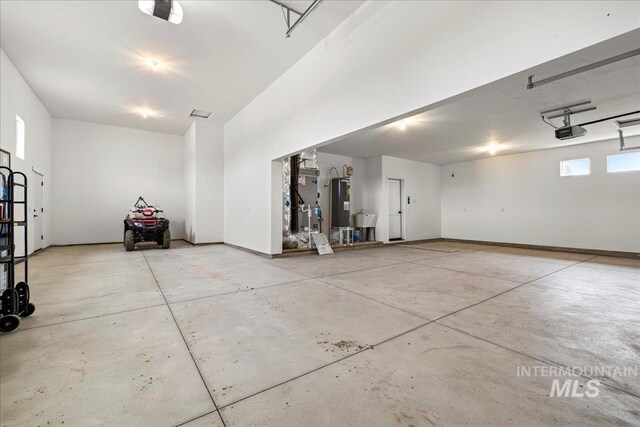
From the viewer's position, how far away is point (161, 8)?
3.18m

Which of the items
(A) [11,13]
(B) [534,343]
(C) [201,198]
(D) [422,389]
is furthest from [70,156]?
(B) [534,343]

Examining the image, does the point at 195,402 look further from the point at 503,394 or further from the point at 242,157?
the point at 242,157

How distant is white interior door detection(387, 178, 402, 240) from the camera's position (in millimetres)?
8852

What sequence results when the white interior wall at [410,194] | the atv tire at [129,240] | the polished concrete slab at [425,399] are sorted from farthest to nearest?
the white interior wall at [410,194] → the atv tire at [129,240] → the polished concrete slab at [425,399]

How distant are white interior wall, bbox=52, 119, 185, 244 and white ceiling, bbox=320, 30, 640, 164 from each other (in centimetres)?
534

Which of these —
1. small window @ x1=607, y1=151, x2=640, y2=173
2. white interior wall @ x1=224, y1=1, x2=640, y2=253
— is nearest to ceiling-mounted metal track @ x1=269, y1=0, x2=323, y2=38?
white interior wall @ x1=224, y1=1, x2=640, y2=253

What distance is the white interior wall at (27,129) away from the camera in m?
4.39

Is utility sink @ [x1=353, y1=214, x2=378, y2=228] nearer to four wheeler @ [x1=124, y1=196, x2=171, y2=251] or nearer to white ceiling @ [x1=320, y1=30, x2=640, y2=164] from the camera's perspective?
white ceiling @ [x1=320, y1=30, x2=640, y2=164]

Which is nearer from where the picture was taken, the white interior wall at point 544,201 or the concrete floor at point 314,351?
the concrete floor at point 314,351

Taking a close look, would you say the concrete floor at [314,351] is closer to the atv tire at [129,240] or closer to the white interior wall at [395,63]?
the white interior wall at [395,63]

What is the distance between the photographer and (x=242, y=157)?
22.0 ft

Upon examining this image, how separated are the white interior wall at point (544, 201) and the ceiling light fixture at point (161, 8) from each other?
29.8 feet

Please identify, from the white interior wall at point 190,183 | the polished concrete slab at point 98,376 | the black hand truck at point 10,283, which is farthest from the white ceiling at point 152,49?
the polished concrete slab at point 98,376

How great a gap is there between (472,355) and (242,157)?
622 cm
